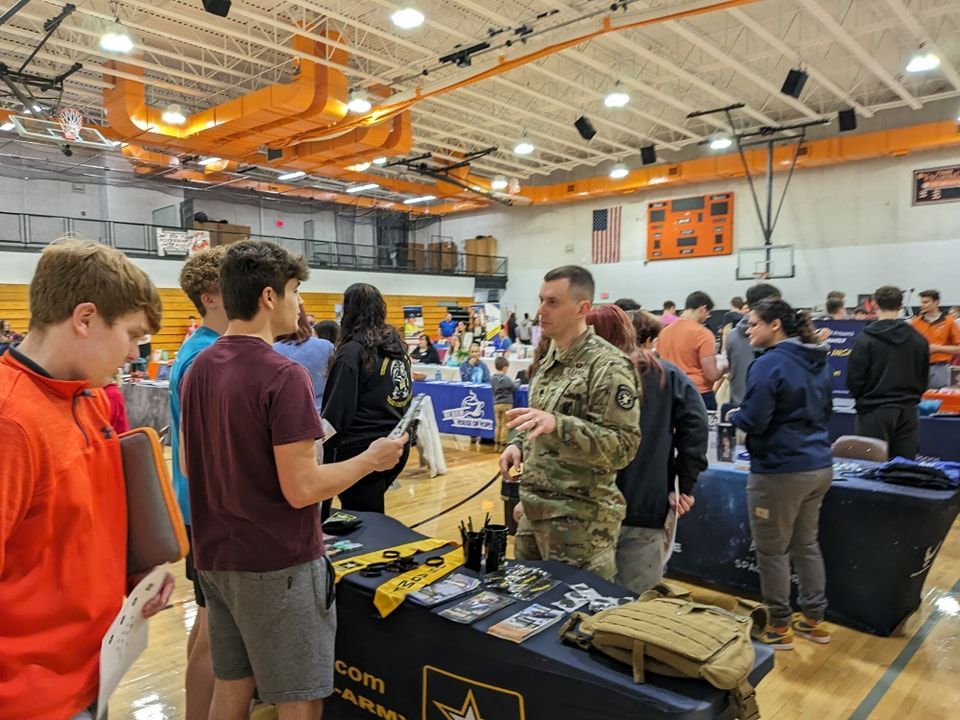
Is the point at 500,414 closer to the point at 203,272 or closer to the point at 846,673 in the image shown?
the point at 846,673

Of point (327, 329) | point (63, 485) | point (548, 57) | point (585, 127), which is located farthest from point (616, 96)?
point (63, 485)

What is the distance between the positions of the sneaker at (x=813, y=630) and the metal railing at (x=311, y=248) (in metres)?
12.0

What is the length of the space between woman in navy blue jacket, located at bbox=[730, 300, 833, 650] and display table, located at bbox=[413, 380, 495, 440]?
5.02 meters

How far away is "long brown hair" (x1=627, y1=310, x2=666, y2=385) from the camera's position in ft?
8.87

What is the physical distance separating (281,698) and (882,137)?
15140mm

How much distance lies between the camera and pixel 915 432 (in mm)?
4496

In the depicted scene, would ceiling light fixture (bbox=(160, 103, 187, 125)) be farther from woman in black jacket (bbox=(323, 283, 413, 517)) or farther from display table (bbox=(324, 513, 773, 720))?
display table (bbox=(324, 513, 773, 720))

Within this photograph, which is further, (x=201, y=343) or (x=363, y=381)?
(x=363, y=381)

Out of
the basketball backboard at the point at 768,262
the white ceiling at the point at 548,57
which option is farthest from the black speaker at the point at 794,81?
the basketball backboard at the point at 768,262

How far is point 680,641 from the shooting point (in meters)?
1.48

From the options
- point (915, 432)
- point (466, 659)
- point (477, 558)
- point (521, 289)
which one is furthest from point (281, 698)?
point (521, 289)

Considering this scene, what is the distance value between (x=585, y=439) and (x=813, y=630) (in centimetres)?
209

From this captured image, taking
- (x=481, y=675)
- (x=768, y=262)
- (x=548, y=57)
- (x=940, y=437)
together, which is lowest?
(x=940, y=437)

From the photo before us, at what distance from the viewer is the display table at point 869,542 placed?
3150 mm
